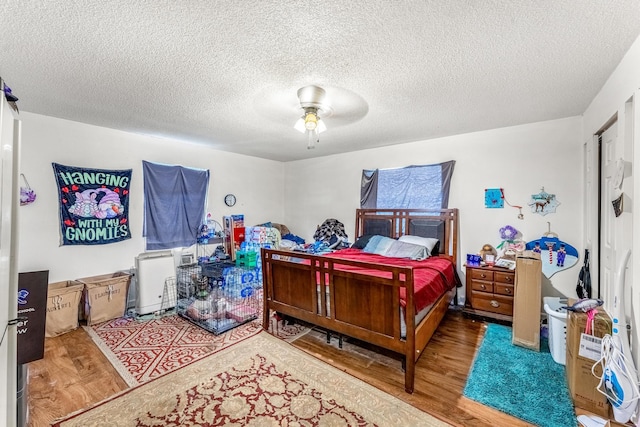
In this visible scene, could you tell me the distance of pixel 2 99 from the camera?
102 centimetres

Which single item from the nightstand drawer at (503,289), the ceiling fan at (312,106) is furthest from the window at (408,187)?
the ceiling fan at (312,106)

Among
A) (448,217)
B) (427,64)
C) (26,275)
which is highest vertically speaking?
(427,64)

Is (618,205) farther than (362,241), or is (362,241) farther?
(362,241)

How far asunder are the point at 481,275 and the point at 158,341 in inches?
145

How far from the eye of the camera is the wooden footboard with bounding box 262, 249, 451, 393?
2129mm

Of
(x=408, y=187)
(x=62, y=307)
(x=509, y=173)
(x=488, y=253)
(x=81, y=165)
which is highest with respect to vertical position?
(x=81, y=165)

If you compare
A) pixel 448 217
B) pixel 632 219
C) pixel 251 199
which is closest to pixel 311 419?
pixel 632 219

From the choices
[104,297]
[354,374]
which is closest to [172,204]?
[104,297]

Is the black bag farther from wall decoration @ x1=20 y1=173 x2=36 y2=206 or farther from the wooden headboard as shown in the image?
wall decoration @ x1=20 y1=173 x2=36 y2=206

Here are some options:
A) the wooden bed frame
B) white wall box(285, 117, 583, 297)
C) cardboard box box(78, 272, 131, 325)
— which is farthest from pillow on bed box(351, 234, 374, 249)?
cardboard box box(78, 272, 131, 325)

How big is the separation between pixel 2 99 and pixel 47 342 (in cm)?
300

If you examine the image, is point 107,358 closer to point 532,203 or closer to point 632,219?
point 632,219

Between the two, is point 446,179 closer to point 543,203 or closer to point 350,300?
point 543,203

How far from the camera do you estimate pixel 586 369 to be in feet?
6.27
